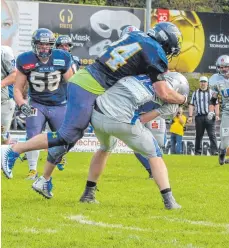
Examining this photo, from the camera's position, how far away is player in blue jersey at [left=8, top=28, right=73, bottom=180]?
29.2 ft

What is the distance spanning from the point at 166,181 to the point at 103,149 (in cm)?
68

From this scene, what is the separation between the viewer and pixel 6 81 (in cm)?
1048

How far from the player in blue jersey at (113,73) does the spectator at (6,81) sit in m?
3.62

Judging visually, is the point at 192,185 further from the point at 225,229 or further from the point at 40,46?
the point at 225,229

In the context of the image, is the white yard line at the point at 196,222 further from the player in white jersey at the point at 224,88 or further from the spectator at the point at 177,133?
the spectator at the point at 177,133

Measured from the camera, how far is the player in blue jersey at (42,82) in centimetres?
889

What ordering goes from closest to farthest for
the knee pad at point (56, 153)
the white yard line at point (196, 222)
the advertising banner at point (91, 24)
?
1. the white yard line at point (196, 222)
2. the knee pad at point (56, 153)
3. the advertising banner at point (91, 24)

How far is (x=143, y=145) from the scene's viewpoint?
700cm

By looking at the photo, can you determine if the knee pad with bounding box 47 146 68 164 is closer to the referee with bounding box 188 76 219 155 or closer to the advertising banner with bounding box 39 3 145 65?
the referee with bounding box 188 76 219 155

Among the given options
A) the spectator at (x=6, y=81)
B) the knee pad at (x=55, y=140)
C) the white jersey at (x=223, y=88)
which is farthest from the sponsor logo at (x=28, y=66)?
the white jersey at (x=223, y=88)

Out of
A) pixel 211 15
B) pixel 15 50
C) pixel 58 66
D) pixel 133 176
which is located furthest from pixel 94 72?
pixel 211 15

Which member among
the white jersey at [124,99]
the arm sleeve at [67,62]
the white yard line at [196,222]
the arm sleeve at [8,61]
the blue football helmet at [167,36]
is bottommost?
the arm sleeve at [8,61]

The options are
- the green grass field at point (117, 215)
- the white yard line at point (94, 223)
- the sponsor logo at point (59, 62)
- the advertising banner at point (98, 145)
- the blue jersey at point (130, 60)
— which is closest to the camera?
the green grass field at point (117, 215)

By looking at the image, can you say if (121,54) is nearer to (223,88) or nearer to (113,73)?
(113,73)
